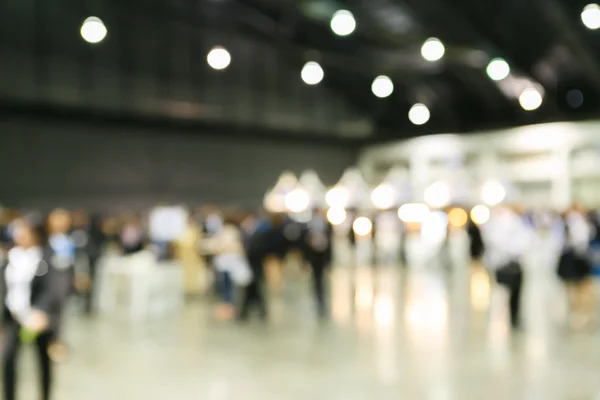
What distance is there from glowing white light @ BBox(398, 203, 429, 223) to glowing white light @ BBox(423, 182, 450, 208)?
0.34m

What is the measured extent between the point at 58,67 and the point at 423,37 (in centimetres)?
921

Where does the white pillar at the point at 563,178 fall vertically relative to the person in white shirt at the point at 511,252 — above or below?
above

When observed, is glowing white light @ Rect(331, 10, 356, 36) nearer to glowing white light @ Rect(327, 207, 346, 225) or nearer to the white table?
the white table

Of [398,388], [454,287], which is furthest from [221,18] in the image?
[398,388]

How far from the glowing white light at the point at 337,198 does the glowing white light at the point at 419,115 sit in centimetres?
335

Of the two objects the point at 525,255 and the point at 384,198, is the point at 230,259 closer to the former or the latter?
the point at 525,255

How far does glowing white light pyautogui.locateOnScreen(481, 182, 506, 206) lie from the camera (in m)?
16.9

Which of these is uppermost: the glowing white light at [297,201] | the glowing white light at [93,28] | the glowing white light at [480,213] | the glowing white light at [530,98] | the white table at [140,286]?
the glowing white light at [530,98]

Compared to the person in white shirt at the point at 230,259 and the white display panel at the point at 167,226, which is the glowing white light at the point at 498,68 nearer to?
the person in white shirt at the point at 230,259

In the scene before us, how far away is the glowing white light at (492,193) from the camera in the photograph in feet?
55.5

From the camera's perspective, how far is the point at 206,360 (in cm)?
611

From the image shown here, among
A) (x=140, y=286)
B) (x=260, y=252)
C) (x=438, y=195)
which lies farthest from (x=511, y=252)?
(x=438, y=195)

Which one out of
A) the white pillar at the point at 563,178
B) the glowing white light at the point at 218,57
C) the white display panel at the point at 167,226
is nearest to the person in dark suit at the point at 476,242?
the white pillar at the point at 563,178

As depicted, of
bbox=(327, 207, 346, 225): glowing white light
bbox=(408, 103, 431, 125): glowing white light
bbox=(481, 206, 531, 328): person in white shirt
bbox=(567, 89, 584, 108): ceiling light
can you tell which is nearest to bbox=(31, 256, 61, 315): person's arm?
bbox=(481, 206, 531, 328): person in white shirt
